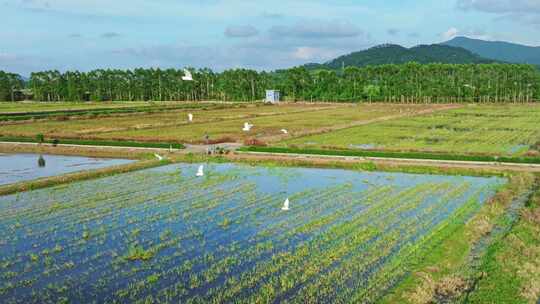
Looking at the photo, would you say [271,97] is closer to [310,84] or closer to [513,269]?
[310,84]

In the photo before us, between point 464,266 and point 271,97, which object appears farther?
point 271,97

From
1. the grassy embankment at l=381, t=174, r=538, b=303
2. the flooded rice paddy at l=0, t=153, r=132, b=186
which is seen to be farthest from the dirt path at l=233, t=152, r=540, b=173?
the grassy embankment at l=381, t=174, r=538, b=303

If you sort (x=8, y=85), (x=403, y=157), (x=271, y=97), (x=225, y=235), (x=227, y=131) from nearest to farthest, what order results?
(x=225, y=235)
(x=403, y=157)
(x=227, y=131)
(x=271, y=97)
(x=8, y=85)

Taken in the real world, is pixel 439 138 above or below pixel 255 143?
below

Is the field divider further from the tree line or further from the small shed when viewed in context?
the tree line

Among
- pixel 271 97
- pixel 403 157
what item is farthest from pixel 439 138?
pixel 271 97

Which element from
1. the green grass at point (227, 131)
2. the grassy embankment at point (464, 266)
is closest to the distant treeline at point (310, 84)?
the green grass at point (227, 131)

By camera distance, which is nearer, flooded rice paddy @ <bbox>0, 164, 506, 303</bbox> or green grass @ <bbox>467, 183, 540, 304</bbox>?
green grass @ <bbox>467, 183, 540, 304</bbox>

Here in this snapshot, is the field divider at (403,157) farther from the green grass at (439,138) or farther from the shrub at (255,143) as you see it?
the green grass at (439,138)
